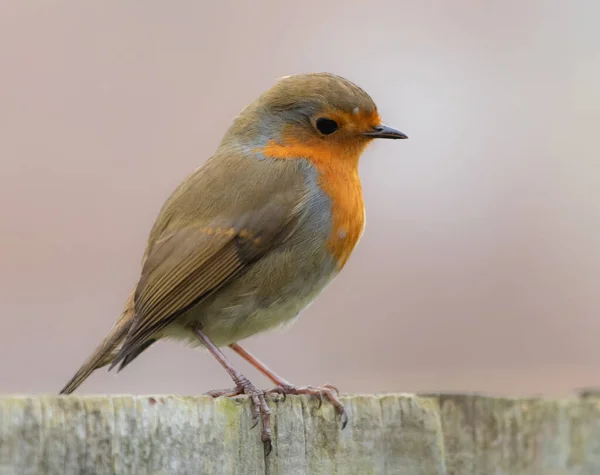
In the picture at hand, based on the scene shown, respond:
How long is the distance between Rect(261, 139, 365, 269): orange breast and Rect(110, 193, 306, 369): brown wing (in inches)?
5.8

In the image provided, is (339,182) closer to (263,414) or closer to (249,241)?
(249,241)

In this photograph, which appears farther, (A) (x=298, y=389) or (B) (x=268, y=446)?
(A) (x=298, y=389)

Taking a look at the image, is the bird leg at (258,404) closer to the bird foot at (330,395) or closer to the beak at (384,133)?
A: the bird foot at (330,395)

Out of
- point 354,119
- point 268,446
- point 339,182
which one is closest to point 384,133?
point 354,119

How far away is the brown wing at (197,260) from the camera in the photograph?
11.2 feet

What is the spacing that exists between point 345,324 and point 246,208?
1.51 m

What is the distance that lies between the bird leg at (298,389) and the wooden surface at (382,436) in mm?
22

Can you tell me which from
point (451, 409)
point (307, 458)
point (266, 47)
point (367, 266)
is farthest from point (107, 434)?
point (266, 47)

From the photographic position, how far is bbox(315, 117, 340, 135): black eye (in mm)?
3939

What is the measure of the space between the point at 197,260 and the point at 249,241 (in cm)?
19

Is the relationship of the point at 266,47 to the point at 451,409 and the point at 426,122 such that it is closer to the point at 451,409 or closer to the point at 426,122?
the point at 426,122

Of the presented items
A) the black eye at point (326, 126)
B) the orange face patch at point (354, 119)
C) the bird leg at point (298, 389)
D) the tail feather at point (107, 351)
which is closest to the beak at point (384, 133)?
the orange face patch at point (354, 119)

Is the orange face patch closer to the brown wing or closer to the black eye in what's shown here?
the black eye

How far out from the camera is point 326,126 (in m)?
3.95
